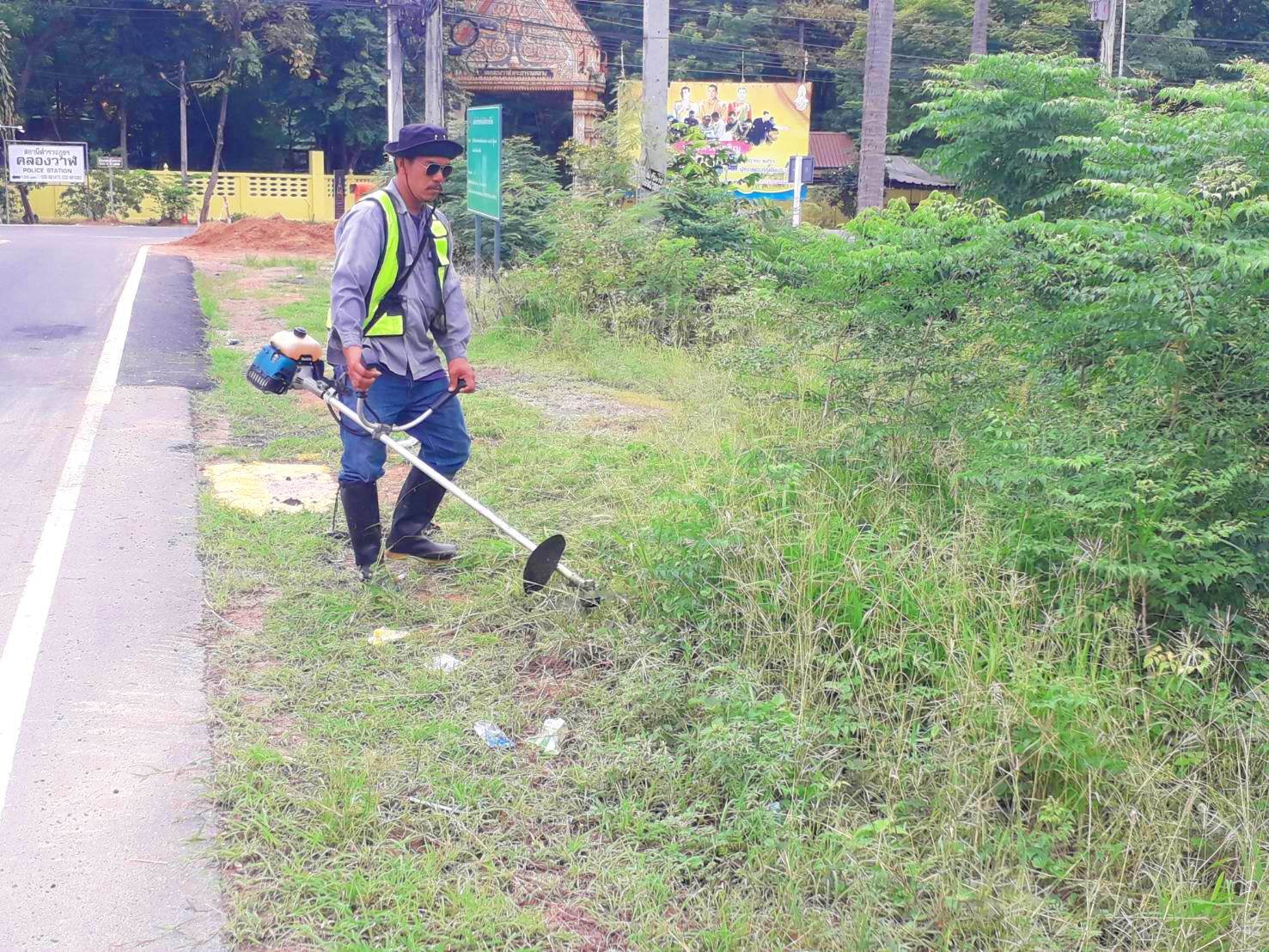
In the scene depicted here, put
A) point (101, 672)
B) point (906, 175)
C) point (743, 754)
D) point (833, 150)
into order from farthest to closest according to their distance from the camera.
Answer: point (833, 150), point (906, 175), point (101, 672), point (743, 754)

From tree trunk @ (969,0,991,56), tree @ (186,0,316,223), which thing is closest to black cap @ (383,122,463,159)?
tree trunk @ (969,0,991,56)

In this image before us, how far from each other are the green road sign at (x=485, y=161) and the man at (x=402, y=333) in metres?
7.35

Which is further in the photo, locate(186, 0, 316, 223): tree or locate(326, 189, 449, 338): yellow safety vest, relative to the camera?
locate(186, 0, 316, 223): tree

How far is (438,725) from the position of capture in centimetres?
415

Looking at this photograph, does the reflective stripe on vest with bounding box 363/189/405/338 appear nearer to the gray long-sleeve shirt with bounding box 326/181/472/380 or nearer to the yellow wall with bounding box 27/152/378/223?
the gray long-sleeve shirt with bounding box 326/181/472/380

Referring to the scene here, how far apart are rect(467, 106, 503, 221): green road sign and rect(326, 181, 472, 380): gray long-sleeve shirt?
7321mm

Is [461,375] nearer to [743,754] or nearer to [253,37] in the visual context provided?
[743,754]

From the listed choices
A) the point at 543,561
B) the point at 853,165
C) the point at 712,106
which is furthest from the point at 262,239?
the point at 853,165

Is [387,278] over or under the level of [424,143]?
under

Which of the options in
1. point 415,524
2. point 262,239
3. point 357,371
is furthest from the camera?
point 262,239

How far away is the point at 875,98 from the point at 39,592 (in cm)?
1751

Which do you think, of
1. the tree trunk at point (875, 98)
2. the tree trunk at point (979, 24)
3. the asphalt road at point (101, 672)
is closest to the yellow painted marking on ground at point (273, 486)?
the asphalt road at point (101, 672)

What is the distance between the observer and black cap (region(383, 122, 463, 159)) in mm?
5191

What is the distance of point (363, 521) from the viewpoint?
213 inches
